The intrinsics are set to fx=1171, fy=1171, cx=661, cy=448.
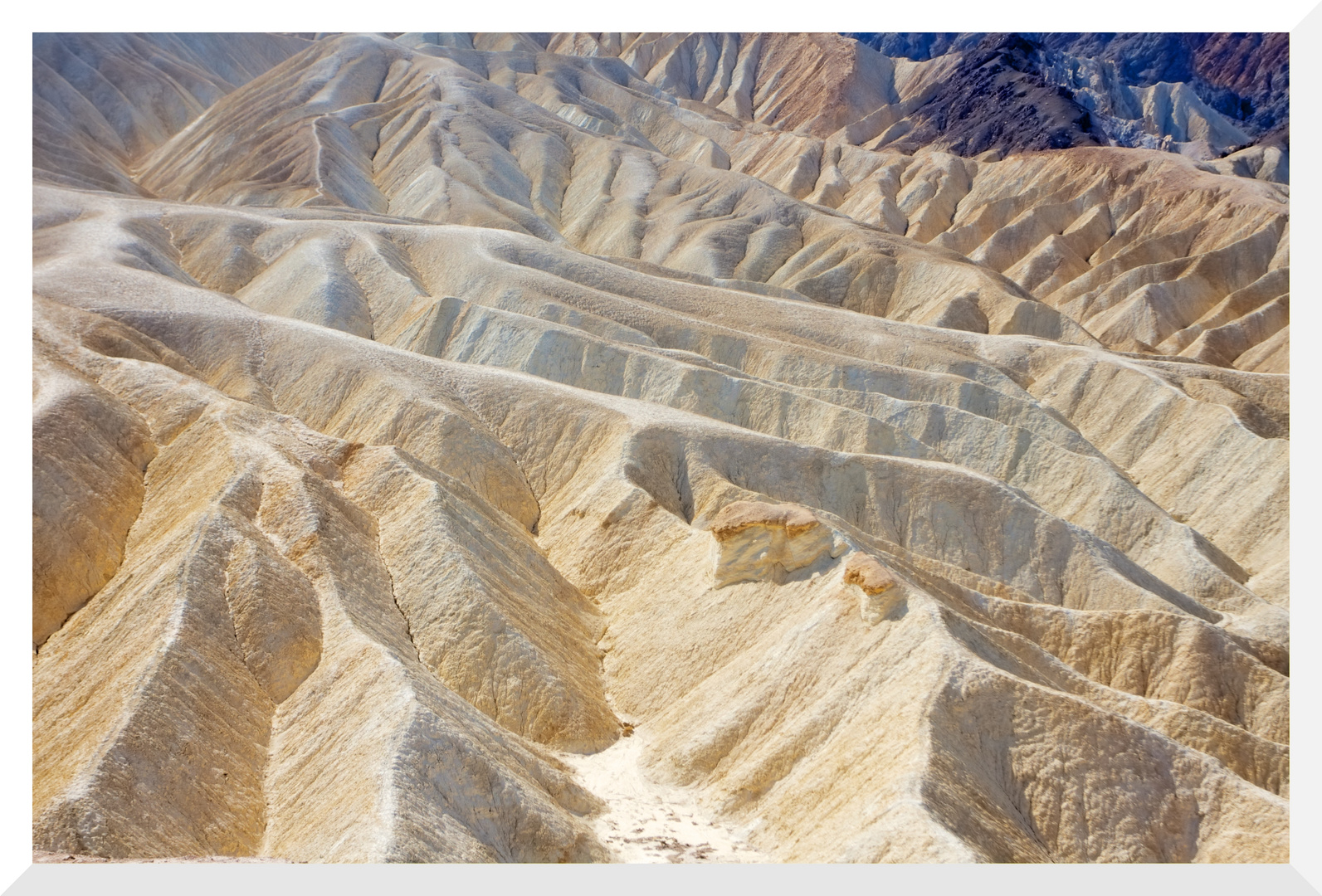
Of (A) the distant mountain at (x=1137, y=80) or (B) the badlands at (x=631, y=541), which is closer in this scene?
(B) the badlands at (x=631, y=541)

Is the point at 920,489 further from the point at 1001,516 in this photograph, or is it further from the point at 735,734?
the point at 735,734

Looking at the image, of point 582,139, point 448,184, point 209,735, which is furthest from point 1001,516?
point 582,139

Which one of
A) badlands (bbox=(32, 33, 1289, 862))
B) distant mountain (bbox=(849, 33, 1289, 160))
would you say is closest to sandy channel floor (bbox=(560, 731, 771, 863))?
badlands (bbox=(32, 33, 1289, 862))

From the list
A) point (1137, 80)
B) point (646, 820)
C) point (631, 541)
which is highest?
point (646, 820)

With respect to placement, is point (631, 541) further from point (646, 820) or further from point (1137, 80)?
point (1137, 80)

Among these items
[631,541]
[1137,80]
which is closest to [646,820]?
[631,541]

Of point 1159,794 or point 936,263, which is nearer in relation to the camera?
point 1159,794

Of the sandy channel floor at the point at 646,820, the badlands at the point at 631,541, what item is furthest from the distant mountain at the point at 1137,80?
the sandy channel floor at the point at 646,820

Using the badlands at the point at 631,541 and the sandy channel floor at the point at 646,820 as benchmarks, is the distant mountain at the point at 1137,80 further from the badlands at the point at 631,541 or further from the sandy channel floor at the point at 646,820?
the sandy channel floor at the point at 646,820
